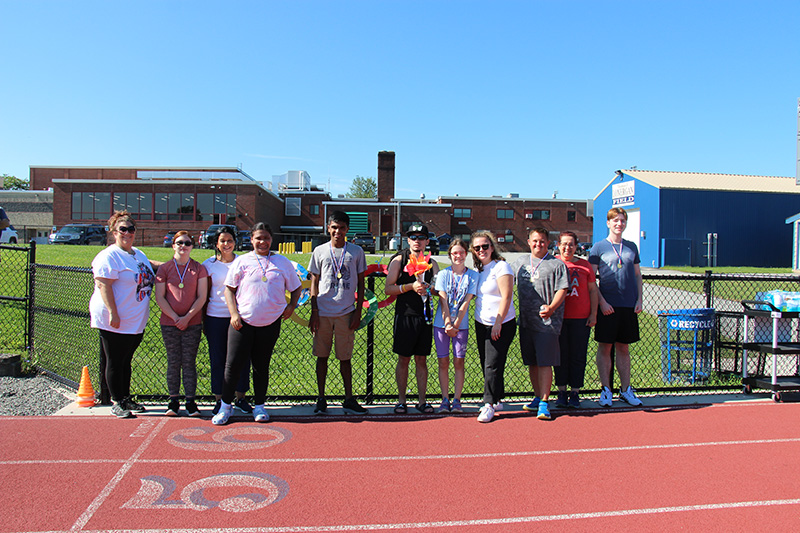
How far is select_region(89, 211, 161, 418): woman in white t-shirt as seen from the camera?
506 cm

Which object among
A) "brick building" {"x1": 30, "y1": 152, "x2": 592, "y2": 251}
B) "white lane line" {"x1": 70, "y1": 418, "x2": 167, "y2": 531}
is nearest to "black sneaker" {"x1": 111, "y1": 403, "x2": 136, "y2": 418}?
"white lane line" {"x1": 70, "y1": 418, "x2": 167, "y2": 531}

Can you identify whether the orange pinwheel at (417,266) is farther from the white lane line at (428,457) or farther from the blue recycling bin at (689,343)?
the blue recycling bin at (689,343)

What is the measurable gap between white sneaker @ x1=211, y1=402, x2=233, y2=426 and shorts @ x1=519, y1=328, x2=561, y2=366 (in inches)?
121

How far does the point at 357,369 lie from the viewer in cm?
805

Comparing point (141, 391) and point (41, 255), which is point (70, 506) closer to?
point (141, 391)

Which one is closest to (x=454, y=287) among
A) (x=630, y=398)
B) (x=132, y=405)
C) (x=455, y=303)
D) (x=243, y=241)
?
(x=455, y=303)

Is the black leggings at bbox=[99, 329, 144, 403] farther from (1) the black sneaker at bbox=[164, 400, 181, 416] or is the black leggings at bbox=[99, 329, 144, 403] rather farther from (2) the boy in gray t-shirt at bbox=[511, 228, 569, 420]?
(2) the boy in gray t-shirt at bbox=[511, 228, 569, 420]

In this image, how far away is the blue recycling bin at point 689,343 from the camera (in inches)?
277

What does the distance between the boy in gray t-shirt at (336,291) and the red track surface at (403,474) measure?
0.83 meters

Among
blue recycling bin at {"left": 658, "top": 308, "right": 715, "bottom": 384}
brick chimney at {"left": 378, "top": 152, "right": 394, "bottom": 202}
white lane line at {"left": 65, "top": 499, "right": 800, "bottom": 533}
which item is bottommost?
white lane line at {"left": 65, "top": 499, "right": 800, "bottom": 533}

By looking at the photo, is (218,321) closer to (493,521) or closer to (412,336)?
(412,336)

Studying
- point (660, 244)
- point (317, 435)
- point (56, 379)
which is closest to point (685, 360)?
point (317, 435)

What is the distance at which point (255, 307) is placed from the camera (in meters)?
5.16

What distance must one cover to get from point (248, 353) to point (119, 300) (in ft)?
4.31
